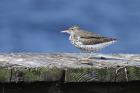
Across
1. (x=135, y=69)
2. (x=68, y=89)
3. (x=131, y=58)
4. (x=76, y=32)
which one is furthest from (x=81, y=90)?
(x=76, y=32)

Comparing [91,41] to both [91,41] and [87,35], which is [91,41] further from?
[87,35]

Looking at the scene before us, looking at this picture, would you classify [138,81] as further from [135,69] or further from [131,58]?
[131,58]

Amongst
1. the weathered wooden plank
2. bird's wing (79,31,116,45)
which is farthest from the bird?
the weathered wooden plank

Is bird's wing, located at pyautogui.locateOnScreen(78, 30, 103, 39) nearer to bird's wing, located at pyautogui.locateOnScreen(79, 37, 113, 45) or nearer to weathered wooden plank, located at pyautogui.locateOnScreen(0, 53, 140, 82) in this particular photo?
bird's wing, located at pyautogui.locateOnScreen(79, 37, 113, 45)

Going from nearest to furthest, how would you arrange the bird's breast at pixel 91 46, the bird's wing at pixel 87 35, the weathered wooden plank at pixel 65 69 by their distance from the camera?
the weathered wooden plank at pixel 65 69
the bird's breast at pixel 91 46
the bird's wing at pixel 87 35

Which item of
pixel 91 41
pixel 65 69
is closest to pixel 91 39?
pixel 91 41

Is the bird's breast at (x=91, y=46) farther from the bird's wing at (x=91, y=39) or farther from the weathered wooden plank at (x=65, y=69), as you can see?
the weathered wooden plank at (x=65, y=69)

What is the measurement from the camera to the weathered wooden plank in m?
5.27

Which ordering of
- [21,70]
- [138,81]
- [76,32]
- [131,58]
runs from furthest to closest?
[76,32] → [131,58] → [138,81] → [21,70]

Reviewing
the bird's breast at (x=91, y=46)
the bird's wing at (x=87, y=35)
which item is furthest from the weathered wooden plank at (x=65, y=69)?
the bird's wing at (x=87, y=35)

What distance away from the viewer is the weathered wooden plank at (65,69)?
5.27 metres

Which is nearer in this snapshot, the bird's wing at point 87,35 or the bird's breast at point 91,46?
the bird's breast at point 91,46

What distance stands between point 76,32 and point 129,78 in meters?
2.04

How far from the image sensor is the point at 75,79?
17.6ft
